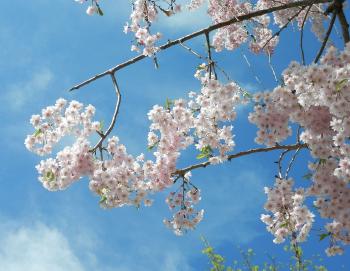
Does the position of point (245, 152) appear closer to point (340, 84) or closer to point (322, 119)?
point (322, 119)

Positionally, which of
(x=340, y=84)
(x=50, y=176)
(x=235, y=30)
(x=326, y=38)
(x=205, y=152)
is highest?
(x=235, y=30)

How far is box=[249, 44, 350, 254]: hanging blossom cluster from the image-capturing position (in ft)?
13.5

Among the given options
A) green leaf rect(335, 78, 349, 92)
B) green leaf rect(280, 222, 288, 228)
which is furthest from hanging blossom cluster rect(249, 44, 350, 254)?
green leaf rect(280, 222, 288, 228)

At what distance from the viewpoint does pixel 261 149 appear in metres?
5.98

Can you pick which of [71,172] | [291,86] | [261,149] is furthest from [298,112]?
[71,172]

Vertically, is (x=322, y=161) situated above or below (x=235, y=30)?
below

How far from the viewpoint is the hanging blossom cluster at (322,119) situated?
4117mm

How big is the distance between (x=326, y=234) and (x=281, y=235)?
670 millimetres

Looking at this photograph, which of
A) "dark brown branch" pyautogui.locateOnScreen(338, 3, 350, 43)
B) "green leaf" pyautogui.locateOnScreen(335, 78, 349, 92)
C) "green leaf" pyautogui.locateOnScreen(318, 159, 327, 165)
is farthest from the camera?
"dark brown branch" pyautogui.locateOnScreen(338, 3, 350, 43)

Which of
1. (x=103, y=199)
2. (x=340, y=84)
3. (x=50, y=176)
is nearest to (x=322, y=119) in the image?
(x=340, y=84)

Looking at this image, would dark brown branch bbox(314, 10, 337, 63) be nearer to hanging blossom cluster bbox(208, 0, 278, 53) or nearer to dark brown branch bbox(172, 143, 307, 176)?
dark brown branch bbox(172, 143, 307, 176)

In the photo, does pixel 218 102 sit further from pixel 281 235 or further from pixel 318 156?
pixel 281 235

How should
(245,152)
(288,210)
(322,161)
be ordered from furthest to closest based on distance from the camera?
(245,152), (288,210), (322,161)

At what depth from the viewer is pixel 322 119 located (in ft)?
15.0
